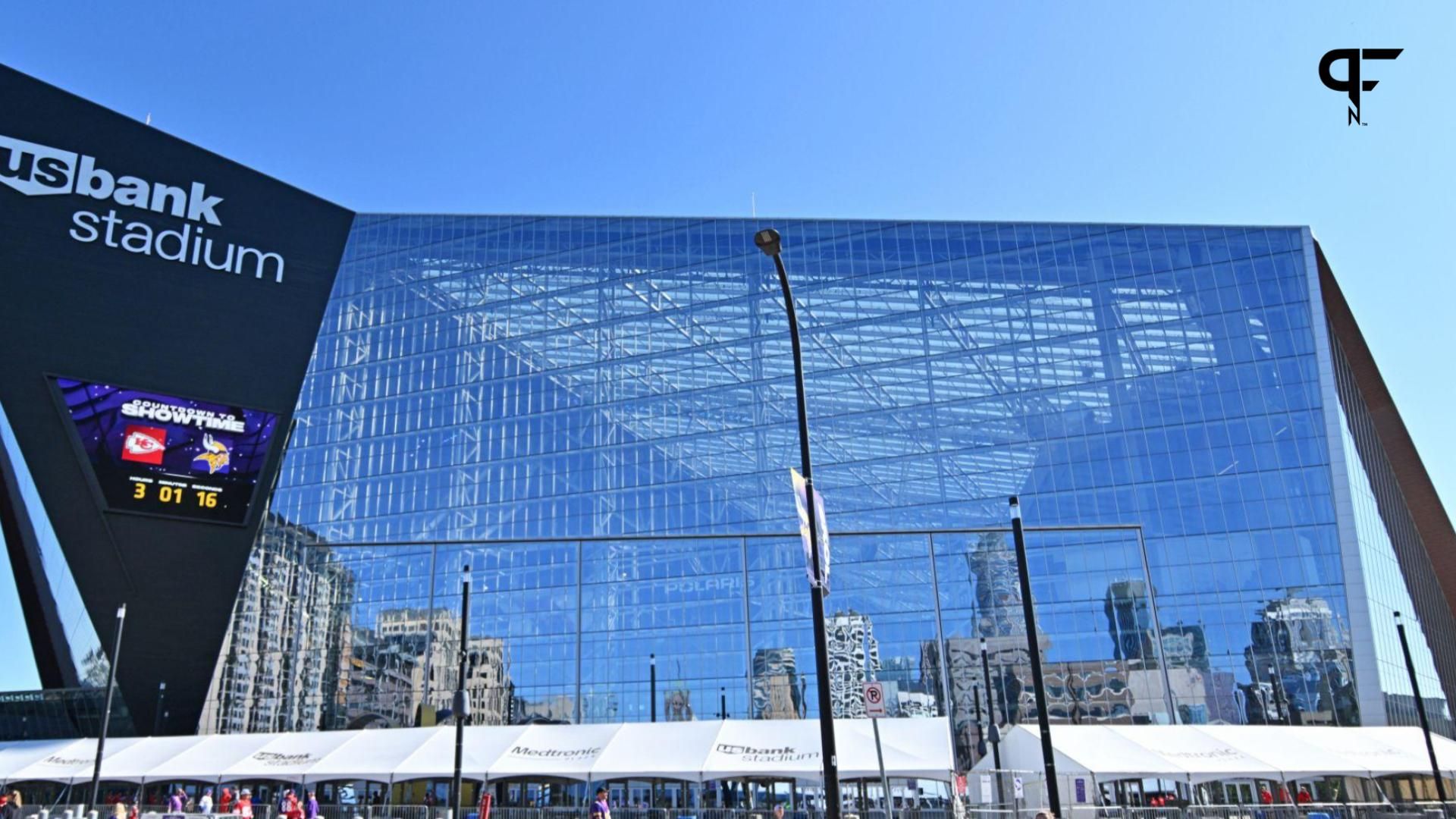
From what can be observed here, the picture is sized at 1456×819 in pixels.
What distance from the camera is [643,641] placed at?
5662 cm

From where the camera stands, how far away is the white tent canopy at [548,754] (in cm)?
3122

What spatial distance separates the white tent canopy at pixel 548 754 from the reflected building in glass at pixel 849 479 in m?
12.9

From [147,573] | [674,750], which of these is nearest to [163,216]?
[147,573]

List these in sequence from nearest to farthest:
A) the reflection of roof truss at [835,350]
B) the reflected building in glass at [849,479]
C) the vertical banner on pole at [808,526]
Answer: the vertical banner on pole at [808,526], the reflected building in glass at [849,479], the reflection of roof truss at [835,350]

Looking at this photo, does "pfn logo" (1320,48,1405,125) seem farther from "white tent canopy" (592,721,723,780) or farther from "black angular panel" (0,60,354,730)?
"black angular panel" (0,60,354,730)

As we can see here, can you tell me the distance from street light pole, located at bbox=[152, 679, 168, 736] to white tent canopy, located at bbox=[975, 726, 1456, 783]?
3945 cm

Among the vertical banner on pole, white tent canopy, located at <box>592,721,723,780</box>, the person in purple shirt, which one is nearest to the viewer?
the vertical banner on pole

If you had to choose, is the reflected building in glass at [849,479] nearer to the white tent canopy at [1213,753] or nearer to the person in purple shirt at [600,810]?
the white tent canopy at [1213,753]

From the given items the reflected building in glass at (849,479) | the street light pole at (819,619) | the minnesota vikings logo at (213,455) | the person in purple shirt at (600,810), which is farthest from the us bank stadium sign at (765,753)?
the minnesota vikings logo at (213,455)

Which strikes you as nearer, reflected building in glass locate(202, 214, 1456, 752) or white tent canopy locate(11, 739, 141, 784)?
white tent canopy locate(11, 739, 141, 784)

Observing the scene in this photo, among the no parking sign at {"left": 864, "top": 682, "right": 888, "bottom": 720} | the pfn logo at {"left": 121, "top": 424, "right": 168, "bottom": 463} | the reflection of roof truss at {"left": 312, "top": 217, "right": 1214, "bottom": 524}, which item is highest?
the reflection of roof truss at {"left": 312, "top": 217, "right": 1214, "bottom": 524}

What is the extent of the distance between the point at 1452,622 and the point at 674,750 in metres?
54.4

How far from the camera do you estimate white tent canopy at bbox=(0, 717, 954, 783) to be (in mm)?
31219

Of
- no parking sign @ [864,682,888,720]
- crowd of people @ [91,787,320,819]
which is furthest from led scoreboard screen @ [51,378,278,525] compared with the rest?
no parking sign @ [864,682,888,720]
